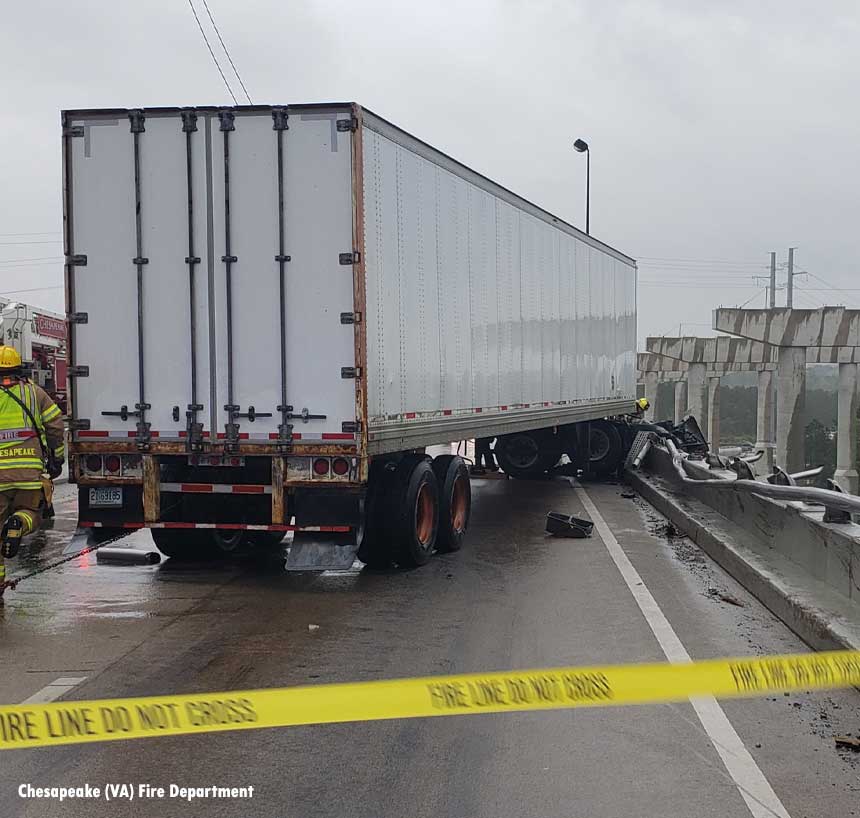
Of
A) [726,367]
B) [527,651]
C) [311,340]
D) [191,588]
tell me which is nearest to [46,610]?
[191,588]

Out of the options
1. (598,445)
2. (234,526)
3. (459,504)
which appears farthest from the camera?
(598,445)

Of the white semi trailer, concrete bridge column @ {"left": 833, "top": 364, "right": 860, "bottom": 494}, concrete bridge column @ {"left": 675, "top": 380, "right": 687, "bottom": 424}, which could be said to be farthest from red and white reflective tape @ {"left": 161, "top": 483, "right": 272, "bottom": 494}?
concrete bridge column @ {"left": 675, "top": 380, "right": 687, "bottom": 424}

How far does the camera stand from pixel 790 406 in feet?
122

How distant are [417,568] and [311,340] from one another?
2.91 m

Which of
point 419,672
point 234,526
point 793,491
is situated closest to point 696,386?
point 793,491

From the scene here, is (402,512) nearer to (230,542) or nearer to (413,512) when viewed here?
(413,512)

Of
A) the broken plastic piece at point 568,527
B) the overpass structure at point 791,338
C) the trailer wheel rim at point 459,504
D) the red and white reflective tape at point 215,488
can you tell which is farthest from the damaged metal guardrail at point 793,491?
the overpass structure at point 791,338

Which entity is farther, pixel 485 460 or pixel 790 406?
pixel 790 406

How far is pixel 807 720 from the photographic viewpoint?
5.98m

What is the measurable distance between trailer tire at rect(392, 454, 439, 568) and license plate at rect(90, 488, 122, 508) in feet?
7.97

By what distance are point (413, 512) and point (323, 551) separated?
4.71ft

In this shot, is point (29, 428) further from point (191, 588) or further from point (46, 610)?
point (191, 588)

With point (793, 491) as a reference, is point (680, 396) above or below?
below

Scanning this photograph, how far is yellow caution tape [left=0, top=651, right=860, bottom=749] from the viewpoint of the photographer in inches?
232
